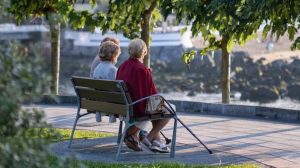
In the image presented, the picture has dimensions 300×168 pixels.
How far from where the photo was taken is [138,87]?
8.02 metres

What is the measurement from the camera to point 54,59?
1514 cm

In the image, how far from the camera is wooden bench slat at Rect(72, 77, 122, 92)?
7750 millimetres

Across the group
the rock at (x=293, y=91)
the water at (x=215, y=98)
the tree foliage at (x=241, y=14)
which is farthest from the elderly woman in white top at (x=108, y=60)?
the rock at (x=293, y=91)

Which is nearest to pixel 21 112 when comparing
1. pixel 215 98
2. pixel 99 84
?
pixel 99 84

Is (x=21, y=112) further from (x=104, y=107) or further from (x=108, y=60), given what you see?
(x=108, y=60)

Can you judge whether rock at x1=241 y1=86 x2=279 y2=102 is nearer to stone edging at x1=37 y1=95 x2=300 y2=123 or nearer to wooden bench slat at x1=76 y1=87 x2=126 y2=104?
stone edging at x1=37 y1=95 x2=300 y2=123

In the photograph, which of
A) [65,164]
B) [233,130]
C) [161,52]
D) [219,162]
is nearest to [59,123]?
[233,130]

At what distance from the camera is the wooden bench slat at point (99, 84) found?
7.75m

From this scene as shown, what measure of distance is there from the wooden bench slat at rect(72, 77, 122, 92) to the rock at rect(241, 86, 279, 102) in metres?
30.6

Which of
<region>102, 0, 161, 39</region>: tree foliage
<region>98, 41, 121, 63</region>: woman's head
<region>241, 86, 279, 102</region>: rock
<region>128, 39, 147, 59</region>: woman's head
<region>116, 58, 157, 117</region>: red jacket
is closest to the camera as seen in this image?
<region>116, 58, 157, 117</region>: red jacket

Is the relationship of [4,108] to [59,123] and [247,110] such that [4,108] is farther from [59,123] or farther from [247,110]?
[247,110]

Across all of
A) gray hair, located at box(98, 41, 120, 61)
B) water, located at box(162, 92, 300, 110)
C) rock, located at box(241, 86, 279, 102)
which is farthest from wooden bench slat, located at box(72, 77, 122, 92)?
rock, located at box(241, 86, 279, 102)

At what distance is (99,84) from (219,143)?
1872mm

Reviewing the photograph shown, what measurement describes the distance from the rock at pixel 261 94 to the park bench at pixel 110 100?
30.5m
